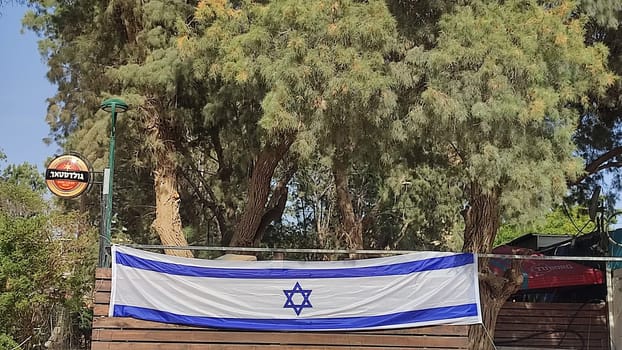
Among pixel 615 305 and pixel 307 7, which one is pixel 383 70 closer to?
pixel 307 7

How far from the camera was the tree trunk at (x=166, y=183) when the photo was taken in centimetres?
1370

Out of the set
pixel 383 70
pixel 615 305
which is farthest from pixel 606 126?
pixel 383 70

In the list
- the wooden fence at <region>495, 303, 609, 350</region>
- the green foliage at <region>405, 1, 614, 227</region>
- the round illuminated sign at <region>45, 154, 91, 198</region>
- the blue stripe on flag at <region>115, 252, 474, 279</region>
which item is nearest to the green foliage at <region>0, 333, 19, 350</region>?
the round illuminated sign at <region>45, 154, 91, 198</region>

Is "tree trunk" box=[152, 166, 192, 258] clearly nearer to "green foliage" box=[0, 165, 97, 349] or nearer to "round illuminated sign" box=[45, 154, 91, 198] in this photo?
"green foliage" box=[0, 165, 97, 349]

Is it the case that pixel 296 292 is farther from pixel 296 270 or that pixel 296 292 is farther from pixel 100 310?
pixel 100 310

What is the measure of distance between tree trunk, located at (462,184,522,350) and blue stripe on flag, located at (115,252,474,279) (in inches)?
98.4

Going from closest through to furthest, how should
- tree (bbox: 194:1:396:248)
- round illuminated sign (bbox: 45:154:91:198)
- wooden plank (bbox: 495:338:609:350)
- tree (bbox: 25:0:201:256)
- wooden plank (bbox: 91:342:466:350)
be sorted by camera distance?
wooden plank (bbox: 91:342:466:350) < tree (bbox: 194:1:396:248) < round illuminated sign (bbox: 45:154:91:198) < tree (bbox: 25:0:201:256) < wooden plank (bbox: 495:338:609:350)

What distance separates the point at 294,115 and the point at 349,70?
87 cm

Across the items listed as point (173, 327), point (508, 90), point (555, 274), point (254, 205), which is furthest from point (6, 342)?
point (555, 274)

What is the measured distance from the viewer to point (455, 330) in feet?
24.9

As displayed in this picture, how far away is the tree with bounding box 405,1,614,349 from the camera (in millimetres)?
7539

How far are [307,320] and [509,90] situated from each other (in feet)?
11.6

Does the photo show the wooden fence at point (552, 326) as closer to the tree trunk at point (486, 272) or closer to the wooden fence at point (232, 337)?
the tree trunk at point (486, 272)

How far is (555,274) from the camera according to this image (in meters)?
14.3
